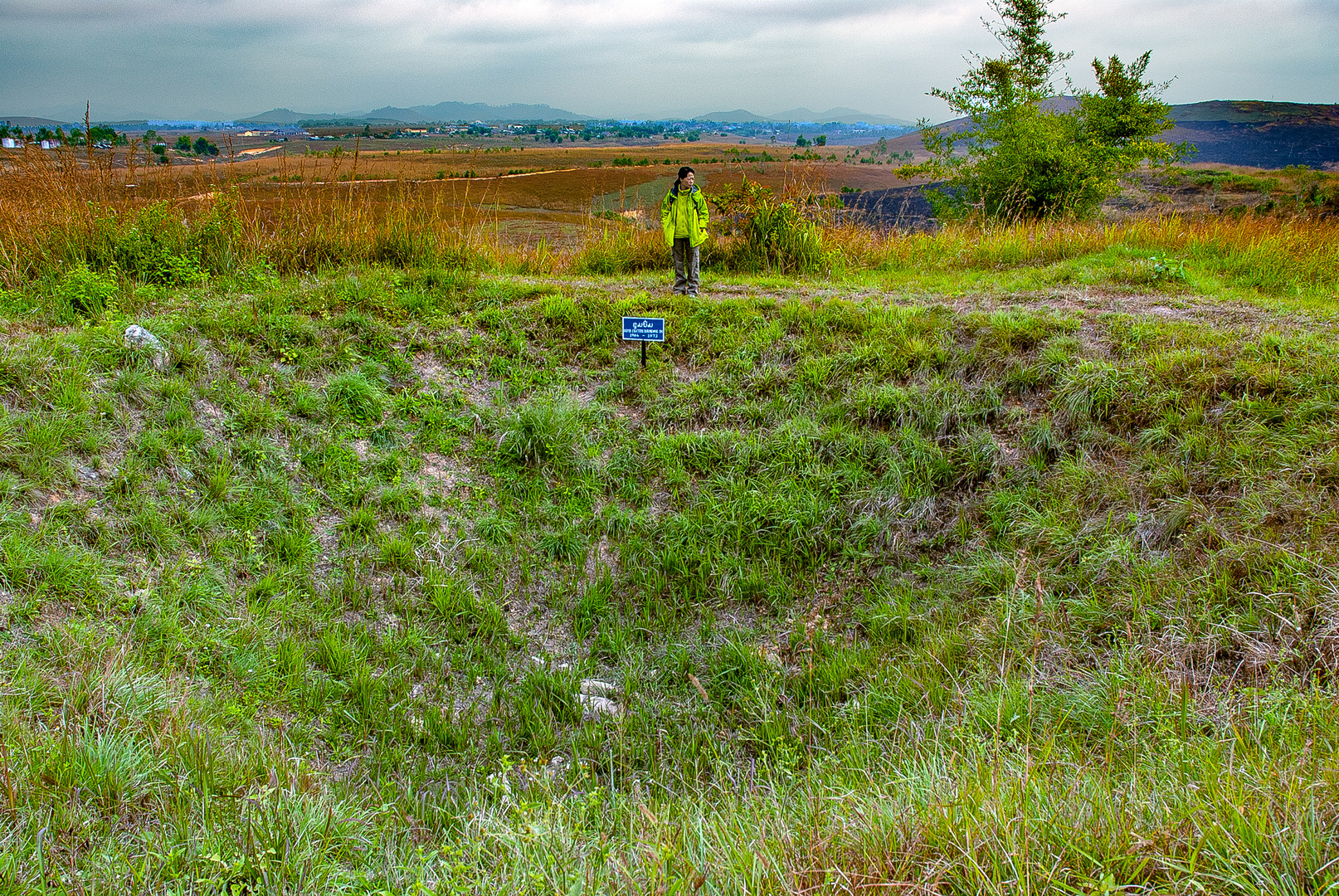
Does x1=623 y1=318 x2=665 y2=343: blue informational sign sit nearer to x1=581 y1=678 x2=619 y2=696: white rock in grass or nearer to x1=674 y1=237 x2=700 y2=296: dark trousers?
x1=674 y1=237 x2=700 y2=296: dark trousers

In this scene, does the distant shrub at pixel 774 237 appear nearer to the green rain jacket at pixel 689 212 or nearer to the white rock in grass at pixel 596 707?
the green rain jacket at pixel 689 212

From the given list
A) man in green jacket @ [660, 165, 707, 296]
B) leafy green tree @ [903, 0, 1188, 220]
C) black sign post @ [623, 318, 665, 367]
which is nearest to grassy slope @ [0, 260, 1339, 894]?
black sign post @ [623, 318, 665, 367]

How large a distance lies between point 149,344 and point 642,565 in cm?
457

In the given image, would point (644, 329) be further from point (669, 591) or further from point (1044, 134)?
point (1044, 134)

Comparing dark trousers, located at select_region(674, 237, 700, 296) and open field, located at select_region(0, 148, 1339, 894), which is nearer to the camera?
open field, located at select_region(0, 148, 1339, 894)

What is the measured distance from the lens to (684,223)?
8.16m

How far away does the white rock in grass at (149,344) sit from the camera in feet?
19.1

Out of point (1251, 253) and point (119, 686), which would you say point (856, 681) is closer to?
point (119, 686)

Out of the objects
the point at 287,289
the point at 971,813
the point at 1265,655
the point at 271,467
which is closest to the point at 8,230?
the point at 287,289

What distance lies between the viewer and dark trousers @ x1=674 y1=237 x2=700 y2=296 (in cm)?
836

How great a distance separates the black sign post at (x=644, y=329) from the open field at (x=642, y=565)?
62 cm

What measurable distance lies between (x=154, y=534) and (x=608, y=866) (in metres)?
4.14

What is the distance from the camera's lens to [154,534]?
4.57 meters

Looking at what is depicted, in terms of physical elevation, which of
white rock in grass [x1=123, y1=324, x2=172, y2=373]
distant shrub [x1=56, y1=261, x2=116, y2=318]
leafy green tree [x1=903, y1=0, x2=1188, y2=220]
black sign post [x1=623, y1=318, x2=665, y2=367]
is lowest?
white rock in grass [x1=123, y1=324, x2=172, y2=373]
